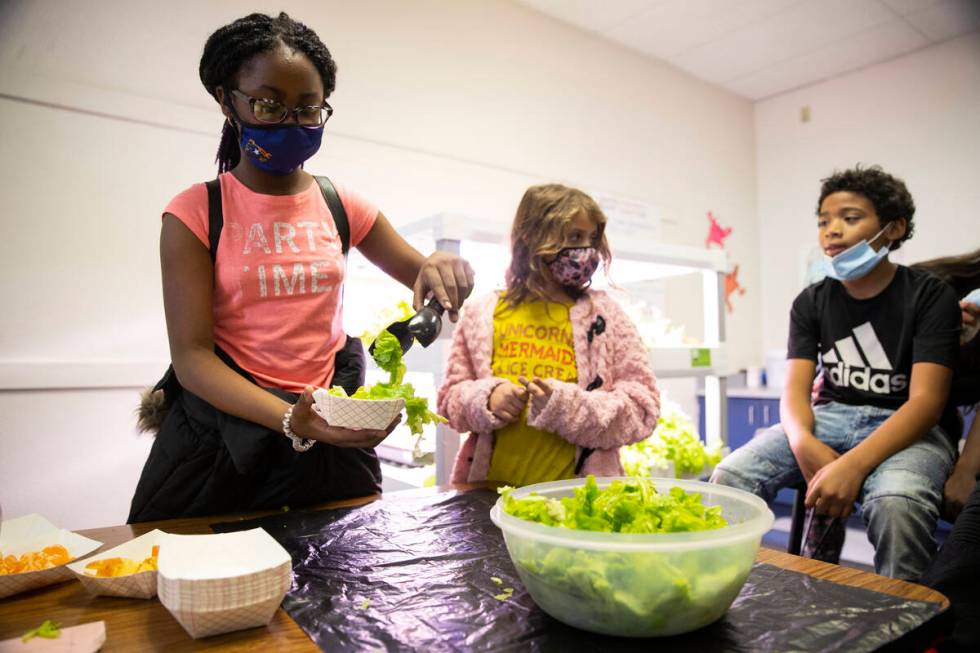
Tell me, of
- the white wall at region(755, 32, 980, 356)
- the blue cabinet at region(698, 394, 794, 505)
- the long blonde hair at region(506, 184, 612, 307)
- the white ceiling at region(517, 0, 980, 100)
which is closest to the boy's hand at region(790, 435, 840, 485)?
the long blonde hair at region(506, 184, 612, 307)

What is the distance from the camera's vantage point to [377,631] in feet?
2.56

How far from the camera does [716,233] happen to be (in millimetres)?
6078

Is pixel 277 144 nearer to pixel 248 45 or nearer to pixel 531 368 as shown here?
pixel 248 45

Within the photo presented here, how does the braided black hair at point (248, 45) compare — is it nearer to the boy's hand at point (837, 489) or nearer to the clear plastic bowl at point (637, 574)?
the clear plastic bowl at point (637, 574)

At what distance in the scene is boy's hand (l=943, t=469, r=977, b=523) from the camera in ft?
5.85

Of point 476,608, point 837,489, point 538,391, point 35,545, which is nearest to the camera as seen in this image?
point 476,608

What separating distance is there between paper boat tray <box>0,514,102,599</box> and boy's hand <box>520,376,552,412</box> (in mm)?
986

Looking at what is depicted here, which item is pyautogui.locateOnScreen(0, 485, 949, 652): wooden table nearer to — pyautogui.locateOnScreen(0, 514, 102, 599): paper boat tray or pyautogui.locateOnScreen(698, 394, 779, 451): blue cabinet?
pyautogui.locateOnScreen(0, 514, 102, 599): paper boat tray

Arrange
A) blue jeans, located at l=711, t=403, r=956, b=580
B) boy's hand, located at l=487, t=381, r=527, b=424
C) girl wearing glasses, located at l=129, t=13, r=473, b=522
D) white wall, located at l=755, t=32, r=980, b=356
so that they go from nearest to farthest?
girl wearing glasses, located at l=129, t=13, r=473, b=522
blue jeans, located at l=711, t=403, r=956, b=580
boy's hand, located at l=487, t=381, r=527, b=424
white wall, located at l=755, t=32, r=980, b=356

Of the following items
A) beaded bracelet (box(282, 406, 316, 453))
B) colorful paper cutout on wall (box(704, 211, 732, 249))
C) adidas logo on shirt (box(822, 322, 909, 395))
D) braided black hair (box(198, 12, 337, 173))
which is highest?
colorful paper cutout on wall (box(704, 211, 732, 249))

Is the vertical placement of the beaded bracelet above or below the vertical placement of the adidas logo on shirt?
below

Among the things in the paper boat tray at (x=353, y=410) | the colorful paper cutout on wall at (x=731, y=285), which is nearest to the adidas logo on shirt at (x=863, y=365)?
the paper boat tray at (x=353, y=410)

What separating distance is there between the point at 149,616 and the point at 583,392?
1.28 m

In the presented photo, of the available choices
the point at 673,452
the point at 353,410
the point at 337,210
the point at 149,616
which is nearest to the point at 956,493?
the point at 673,452
